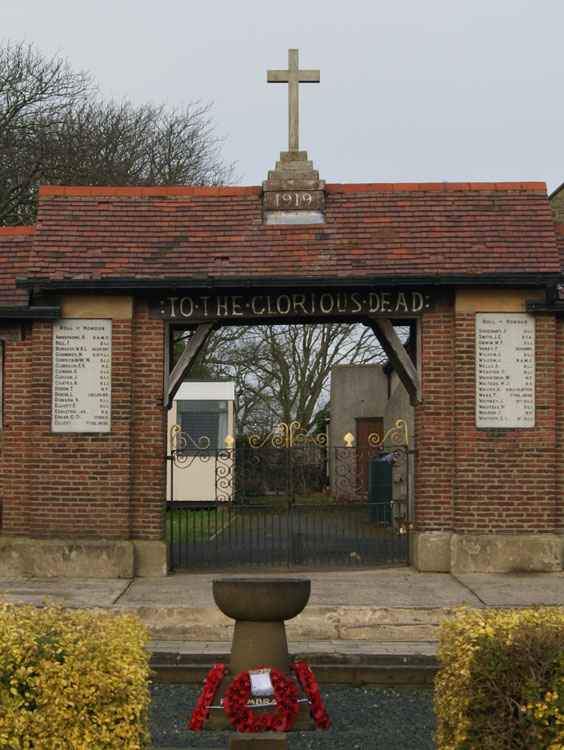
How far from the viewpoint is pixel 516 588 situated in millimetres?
11422

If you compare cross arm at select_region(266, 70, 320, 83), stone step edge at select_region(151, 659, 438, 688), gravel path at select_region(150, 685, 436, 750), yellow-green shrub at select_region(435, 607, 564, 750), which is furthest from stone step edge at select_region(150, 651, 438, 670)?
cross arm at select_region(266, 70, 320, 83)

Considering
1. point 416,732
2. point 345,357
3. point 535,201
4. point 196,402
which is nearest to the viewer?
point 416,732

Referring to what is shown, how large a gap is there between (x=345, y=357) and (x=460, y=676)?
31.1 metres

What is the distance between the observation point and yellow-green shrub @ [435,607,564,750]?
5.11 metres

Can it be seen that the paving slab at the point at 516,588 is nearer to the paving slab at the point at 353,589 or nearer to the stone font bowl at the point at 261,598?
the paving slab at the point at 353,589

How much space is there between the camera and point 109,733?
5094 millimetres

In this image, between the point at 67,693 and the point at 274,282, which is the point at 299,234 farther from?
the point at 67,693

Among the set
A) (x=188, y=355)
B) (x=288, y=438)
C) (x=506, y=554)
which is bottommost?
(x=506, y=554)

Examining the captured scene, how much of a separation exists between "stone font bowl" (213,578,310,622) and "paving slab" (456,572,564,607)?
401 centimetres

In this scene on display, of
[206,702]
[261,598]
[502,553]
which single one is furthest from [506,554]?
[206,702]

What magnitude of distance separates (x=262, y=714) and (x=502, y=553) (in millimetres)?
6134

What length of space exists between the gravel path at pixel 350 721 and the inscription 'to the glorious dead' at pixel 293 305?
5.40 meters

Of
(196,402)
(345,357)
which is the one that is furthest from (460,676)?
(345,357)

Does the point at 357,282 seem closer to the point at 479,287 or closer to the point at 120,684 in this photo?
the point at 479,287
